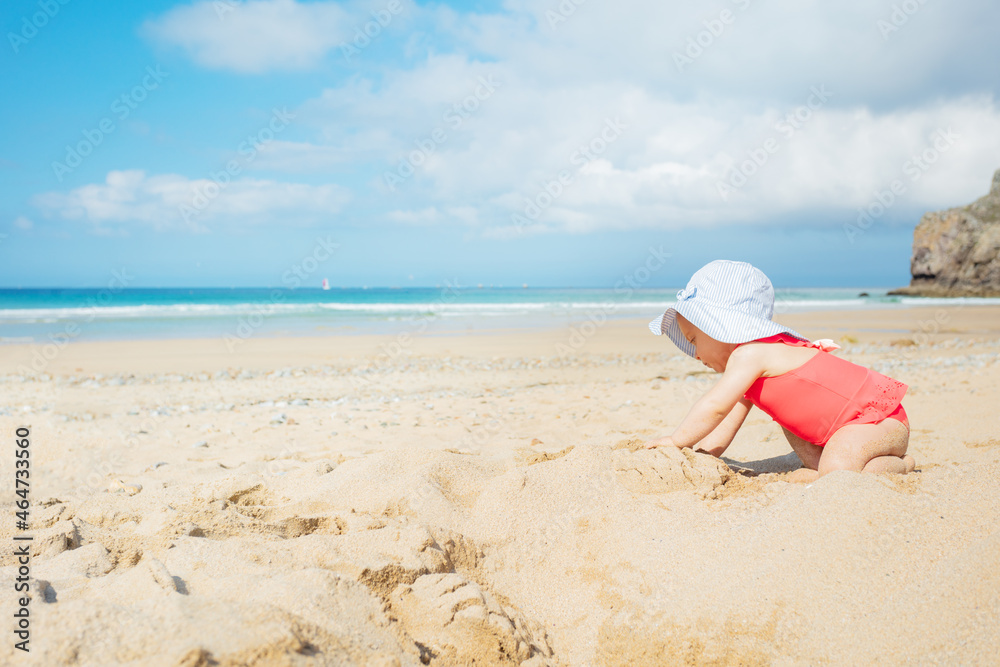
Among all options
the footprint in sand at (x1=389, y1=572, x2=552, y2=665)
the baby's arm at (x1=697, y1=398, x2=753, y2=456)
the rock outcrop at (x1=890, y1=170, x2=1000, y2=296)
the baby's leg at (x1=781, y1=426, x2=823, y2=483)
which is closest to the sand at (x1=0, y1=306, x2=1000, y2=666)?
the footprint in sand at (x1=389, y1=572, x2=552, y2=665)

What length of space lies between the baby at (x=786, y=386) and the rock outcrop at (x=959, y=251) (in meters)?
52.7

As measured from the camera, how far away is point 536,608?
6.69 ft

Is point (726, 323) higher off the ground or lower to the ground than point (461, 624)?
higher

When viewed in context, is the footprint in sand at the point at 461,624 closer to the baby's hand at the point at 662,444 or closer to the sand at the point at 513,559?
the sand at the point at 513,559

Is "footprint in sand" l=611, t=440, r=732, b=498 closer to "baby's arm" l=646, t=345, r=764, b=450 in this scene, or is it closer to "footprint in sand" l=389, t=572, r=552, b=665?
"baby's arm" l=646, t=345, r=764, b=450

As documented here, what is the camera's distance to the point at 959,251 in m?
49.6

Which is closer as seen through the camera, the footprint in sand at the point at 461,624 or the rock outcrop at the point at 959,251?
the footprint in sand at the point at 461,624

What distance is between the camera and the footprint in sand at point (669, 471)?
2.56m

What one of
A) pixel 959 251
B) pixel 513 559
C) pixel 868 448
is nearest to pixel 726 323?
pixel 868 448

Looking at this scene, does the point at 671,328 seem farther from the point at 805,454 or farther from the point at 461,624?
the point at 461,624

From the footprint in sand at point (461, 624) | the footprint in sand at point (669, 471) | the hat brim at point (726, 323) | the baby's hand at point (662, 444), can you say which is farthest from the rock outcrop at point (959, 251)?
the footprint in sand at point (461, 624)

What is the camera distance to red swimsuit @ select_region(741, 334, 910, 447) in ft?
8.65

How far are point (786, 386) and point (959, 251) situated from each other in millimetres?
60031

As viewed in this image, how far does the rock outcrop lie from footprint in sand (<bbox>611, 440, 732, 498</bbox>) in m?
53.2
